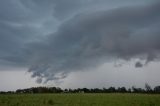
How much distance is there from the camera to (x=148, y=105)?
37.0 meters

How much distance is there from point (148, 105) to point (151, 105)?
0.46m

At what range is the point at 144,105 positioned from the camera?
37.3 metres

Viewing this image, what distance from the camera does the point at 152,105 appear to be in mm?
37031

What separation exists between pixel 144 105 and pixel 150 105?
81 centimetres

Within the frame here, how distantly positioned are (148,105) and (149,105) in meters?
0.16

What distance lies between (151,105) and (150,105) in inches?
7.4

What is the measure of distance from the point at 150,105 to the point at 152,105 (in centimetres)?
28

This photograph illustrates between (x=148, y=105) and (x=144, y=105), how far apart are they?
1.87 ft

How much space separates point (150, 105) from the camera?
37.0 metres

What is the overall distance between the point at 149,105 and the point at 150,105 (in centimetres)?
24

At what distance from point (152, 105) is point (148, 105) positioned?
567 mm

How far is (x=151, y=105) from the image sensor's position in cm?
3709

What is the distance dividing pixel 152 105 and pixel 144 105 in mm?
1067
